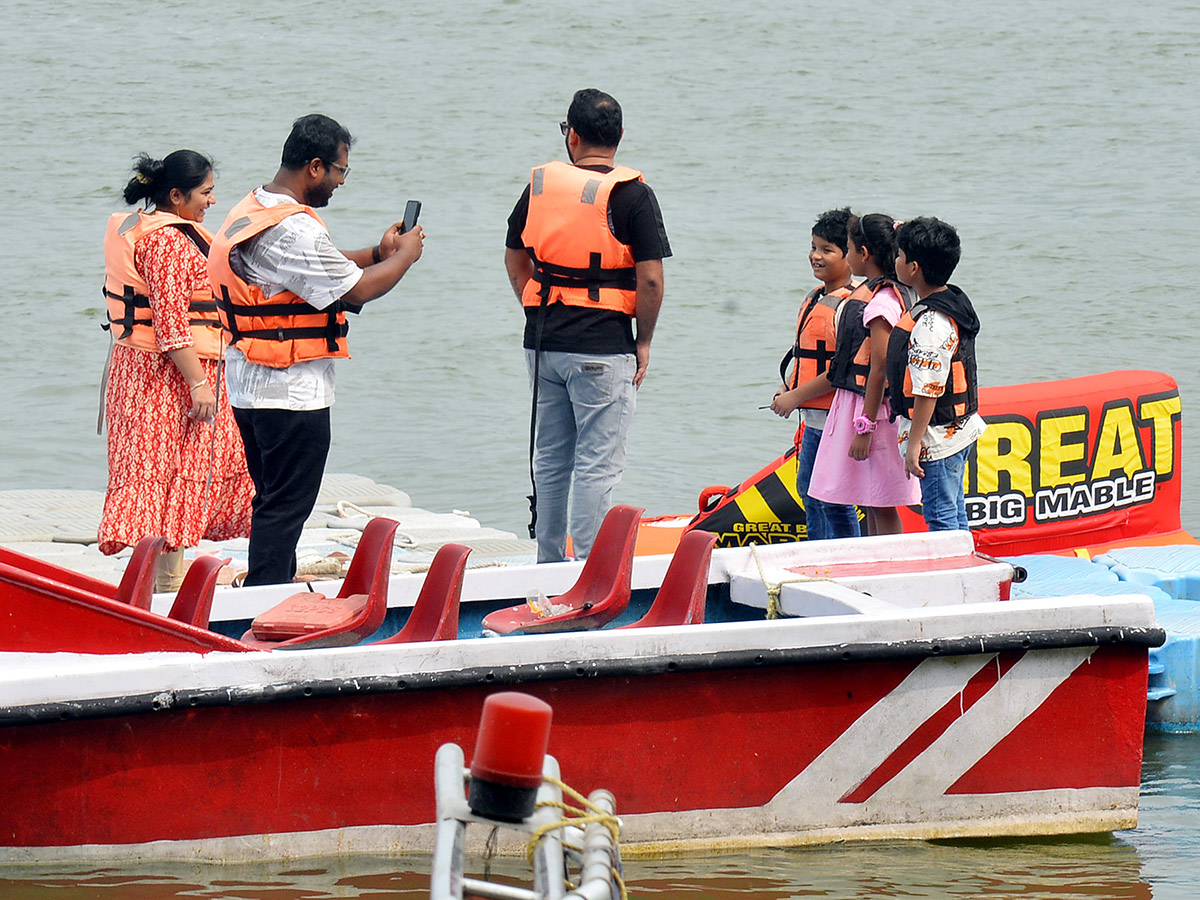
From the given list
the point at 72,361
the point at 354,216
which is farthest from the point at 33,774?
the point at 354,216

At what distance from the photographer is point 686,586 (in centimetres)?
425

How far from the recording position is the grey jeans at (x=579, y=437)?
5465mm

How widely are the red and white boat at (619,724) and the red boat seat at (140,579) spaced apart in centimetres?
14

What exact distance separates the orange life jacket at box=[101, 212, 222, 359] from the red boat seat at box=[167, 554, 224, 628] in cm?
163

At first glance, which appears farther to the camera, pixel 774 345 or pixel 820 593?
pixel 774 345

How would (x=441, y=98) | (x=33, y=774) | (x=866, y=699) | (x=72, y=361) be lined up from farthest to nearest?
1. (x=441, y=98)
2. (x=72, y=361)
3. (x=866, y=699)
4. (x=33, y=774)

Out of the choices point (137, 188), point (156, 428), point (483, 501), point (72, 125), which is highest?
point (72, 125)

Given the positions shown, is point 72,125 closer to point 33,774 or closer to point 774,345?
point 774,345

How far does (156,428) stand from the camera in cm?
584

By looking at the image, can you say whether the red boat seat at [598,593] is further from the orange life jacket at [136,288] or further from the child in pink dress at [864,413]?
the orange life jacket at [136,288]

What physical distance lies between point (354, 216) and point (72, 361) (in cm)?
579

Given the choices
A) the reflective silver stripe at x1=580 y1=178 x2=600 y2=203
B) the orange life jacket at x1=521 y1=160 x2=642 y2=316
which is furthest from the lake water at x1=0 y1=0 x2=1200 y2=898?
the reflective silver stripe at x1=580 y1=178 x2=600 y2=203

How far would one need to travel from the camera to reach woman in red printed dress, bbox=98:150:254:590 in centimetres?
569

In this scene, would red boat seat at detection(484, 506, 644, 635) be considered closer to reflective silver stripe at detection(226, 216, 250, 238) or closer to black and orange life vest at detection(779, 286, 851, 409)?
reflective silver stripe at detection(226, 216, 250, 238)
